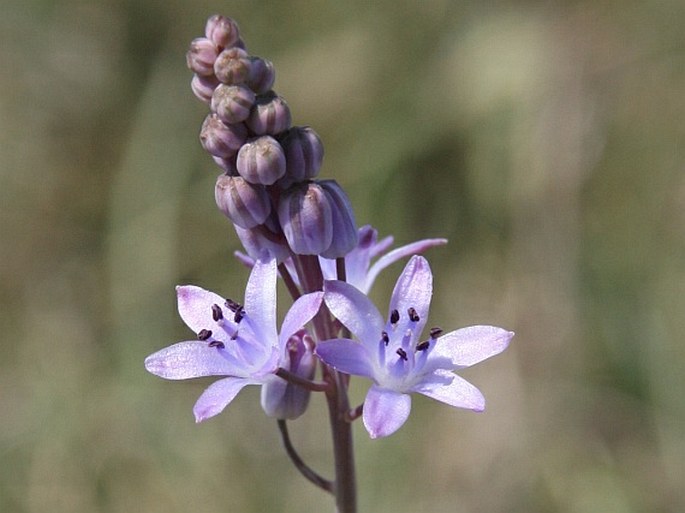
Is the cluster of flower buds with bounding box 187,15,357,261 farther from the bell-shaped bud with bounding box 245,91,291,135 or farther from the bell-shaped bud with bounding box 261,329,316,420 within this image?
the bell-shaped bud with bounding box 261,329,316,420

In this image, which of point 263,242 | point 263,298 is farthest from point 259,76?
point 263,298

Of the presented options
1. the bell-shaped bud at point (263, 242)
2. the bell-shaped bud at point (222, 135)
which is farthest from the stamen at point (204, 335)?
the bell-shaped bud at point (222, 135)

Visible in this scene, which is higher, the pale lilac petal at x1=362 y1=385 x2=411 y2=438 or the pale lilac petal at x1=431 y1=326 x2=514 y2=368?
the pale lilac petal at x1=431 y1=326 x2=514 y2=368

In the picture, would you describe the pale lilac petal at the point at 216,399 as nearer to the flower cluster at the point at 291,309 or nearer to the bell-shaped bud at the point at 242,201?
the flower cluster at the point at 291,309

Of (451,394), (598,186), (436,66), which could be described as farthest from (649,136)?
(451,394)

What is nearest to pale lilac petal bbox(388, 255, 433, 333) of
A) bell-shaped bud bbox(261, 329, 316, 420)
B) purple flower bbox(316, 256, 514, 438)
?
purple flower bbox(316, 256, 514, 438)

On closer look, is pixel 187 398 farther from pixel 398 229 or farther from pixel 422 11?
pixel 422 11
